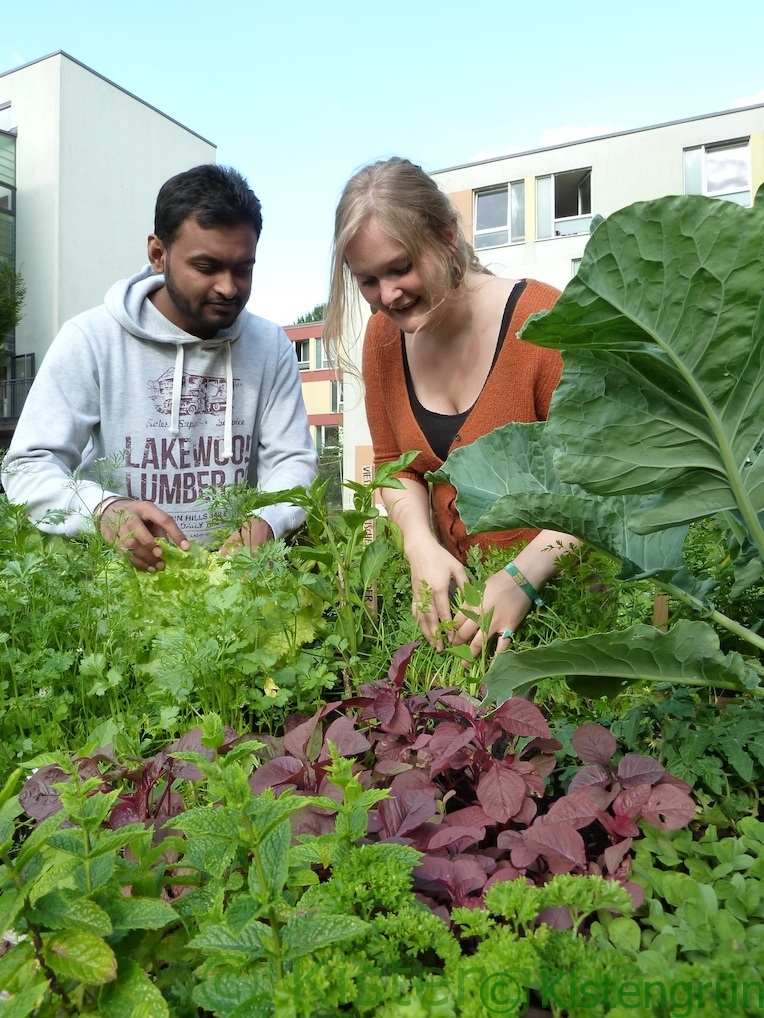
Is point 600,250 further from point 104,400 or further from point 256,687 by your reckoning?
point 104,400

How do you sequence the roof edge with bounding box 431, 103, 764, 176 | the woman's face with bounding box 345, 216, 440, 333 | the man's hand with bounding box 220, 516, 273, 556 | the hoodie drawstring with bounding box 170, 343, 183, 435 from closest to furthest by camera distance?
the man's hand with bounding box 220, 516, 273, 556, the woman's face with bounding box 345, 216, 440, 333, the hoodie drawstring with bounding box 170, 343, 183, 435, the roof edge with bounding box 431, 103, 764, 176

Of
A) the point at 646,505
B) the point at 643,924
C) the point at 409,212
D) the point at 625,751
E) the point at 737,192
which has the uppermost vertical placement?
the point at 737,192

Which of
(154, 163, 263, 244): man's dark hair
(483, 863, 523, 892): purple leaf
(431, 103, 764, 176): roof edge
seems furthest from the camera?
(431, 103, 764, 176): roof edge

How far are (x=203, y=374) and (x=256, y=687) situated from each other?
1757mm

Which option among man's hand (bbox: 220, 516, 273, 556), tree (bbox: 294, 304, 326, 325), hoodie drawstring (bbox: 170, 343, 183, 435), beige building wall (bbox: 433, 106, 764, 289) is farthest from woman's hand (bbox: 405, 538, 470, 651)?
tree (bbox: 294, 304, 326, 325)

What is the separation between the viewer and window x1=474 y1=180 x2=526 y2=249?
2088 cm

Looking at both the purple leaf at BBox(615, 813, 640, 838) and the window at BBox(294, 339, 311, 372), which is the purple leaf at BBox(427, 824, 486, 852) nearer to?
the purple leaf at BBox(615, 813, 640, 838)

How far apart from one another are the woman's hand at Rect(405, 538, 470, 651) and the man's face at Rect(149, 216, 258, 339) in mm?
1400

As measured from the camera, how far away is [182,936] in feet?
2.58

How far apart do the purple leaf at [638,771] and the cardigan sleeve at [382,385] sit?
6.07ft

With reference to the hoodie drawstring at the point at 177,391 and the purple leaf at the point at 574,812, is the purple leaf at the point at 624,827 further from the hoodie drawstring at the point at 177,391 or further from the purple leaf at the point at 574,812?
the hoodie drawstring at the point at 177,391

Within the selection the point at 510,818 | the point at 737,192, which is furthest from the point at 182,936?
the point at 737,192

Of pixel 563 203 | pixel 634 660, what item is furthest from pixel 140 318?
pixel 563 203

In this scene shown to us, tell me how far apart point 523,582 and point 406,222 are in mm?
1253
